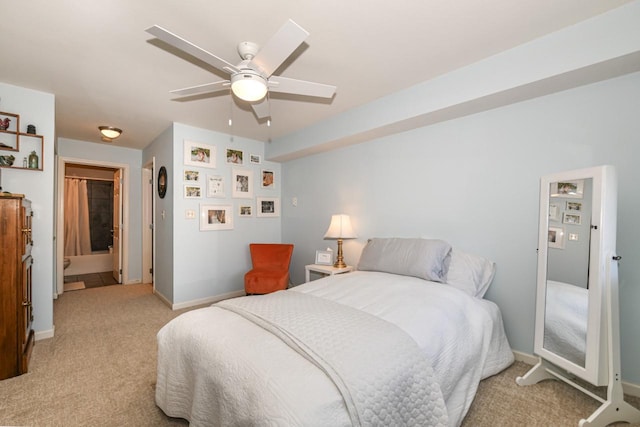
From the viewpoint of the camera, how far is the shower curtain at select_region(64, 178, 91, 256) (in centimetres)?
634

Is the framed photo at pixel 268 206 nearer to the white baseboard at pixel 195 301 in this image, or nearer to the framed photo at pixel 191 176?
the framed photo at pixel 191 176

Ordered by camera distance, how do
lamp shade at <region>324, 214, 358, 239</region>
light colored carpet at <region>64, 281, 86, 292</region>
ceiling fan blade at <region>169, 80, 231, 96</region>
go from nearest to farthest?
ceiling fan blade at <region>169, 80, 231, 96</region>
lamp shade at <region>324, 214, 358, 239</region>
light colored carpet at <region>64, 281, 86, 292</region>

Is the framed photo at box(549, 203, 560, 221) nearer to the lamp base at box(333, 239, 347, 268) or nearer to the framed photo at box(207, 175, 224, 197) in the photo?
the lamp base at box(333, 239, 347, 268)

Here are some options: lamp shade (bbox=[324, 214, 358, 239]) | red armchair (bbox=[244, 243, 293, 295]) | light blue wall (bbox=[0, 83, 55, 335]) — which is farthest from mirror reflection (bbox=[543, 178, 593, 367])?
light blue wall (bbox=[0, 83, 55, 335])

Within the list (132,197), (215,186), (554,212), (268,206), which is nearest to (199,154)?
(215,186)

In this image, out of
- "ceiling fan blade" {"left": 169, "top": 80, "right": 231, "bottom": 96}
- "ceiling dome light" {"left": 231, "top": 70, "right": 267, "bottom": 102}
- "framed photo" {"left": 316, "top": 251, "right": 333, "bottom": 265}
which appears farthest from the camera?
"framed photo" {"left": 316, "top": 251, "right": 333, "bottom": 265}

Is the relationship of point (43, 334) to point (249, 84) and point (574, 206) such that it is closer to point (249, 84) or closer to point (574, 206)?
point (249, 84)

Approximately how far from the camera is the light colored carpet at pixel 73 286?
4731 millimetres

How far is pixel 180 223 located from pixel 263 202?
4.35 ft

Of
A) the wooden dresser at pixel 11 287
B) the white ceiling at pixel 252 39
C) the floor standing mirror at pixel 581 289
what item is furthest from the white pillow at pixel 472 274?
the wooden dresser at pixel 11 287

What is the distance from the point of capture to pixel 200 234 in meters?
3.88

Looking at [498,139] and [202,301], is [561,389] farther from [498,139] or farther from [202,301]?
[202,301]

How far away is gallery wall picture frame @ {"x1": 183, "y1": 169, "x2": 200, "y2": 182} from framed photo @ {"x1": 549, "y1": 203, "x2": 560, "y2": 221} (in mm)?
3774

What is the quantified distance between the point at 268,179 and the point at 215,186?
36.6 inches
